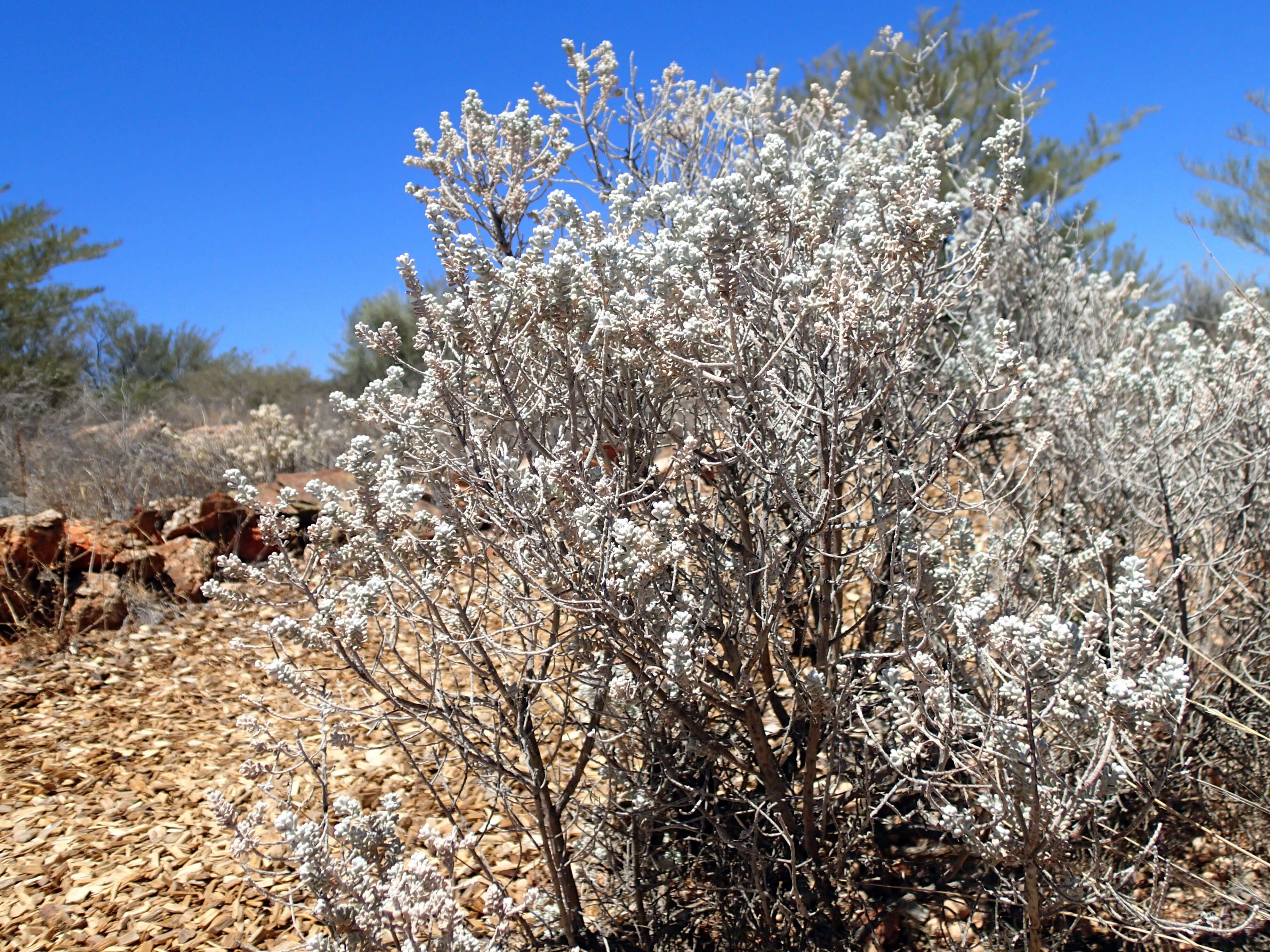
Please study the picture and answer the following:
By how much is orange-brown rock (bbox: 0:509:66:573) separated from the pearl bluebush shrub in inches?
112

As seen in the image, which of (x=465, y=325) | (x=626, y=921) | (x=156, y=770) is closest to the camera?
(x=465, y=325)

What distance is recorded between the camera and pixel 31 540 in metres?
4.46

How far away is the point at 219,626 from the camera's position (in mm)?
4785

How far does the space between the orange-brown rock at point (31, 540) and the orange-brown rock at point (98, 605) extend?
0.75ft

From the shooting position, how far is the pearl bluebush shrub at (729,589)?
1.64 m

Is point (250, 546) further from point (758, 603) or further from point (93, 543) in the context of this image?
point (758, 603)

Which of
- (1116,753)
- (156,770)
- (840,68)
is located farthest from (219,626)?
(840,68)

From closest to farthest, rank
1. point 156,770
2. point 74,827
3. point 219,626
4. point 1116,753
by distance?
point 1116,753 < point 74,827 < point 156,770 < point 219,626

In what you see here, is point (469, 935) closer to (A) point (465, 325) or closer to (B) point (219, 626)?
(A) point (465, 325)

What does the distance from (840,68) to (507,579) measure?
10387 millimetres

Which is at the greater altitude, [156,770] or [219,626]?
[219,626]

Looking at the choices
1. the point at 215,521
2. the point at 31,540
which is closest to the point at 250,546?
the point at 215,521

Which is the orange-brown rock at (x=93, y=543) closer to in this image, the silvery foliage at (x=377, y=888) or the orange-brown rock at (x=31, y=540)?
the orange-brown rock at (x=31, y=540)

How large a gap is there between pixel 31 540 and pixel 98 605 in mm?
483
